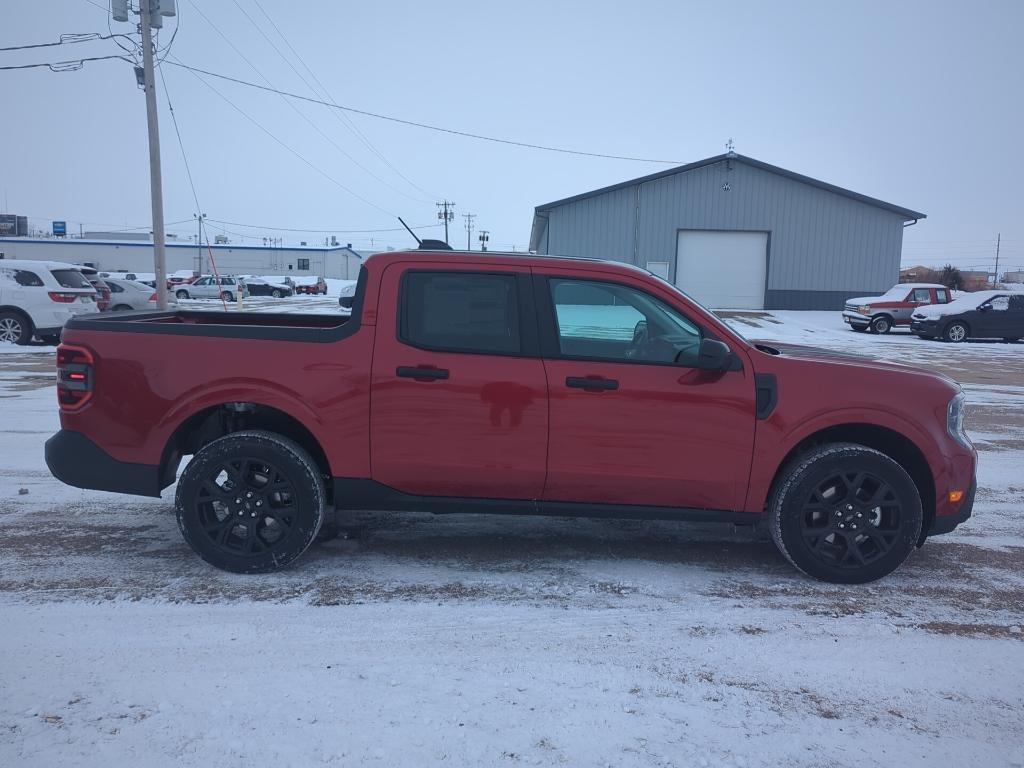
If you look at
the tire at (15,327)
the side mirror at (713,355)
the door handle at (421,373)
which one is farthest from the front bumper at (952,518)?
the tire at (15,327)

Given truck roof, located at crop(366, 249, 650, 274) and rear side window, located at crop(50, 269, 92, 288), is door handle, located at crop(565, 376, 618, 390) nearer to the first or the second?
truck roof, located at crop(366, 249, 650, 274)

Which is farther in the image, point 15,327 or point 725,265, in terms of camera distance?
point 725,265

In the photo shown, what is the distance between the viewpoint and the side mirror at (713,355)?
402 cm

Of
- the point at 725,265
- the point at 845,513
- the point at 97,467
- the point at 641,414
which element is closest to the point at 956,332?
the point at 725,265

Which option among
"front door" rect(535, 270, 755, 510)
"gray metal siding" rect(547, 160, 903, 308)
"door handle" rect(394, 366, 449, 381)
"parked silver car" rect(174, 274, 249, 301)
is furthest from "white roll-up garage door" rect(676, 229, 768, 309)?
"door handle" rect(394, 366, 449, 381)

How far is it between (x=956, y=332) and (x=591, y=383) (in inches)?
932

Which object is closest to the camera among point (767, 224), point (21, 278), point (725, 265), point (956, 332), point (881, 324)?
point (21, 278)

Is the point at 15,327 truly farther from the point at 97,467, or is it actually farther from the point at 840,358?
the point at 840,358

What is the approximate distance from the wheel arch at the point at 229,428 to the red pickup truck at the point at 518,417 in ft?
0.23

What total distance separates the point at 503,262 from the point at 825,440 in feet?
7.14

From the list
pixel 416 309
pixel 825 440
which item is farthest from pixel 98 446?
pixel 825 440

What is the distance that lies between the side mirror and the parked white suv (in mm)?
16059

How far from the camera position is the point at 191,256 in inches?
3748

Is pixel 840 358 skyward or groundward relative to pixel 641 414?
skyward
